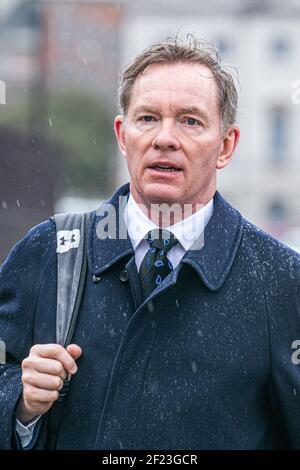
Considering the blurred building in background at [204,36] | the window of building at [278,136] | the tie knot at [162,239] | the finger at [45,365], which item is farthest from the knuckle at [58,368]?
the window of building at [278,136]

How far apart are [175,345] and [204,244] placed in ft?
1.14

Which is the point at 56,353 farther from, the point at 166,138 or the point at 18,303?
the point at 166,138

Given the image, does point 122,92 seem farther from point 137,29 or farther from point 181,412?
point 137,29

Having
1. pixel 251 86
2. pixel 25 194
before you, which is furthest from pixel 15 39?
pixel 25 194

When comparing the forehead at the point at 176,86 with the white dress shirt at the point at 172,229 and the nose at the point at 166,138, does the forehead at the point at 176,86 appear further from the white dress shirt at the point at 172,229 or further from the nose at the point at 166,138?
the white dress shirt at the point at 172,229

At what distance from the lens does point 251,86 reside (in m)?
57.6

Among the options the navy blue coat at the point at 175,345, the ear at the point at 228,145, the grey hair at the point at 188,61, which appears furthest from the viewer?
the ear at the point at 228,145

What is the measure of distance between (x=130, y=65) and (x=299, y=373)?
3.55ft

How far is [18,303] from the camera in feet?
9.46

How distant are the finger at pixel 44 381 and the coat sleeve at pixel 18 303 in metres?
0.20

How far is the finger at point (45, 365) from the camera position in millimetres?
2574

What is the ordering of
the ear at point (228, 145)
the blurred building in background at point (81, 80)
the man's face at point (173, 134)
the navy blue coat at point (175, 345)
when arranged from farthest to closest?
the blurred building in background at point (81, 80), the ear at point (228, 145), the man's face at point (173, 134), the navy blue coat at point (175, 345)

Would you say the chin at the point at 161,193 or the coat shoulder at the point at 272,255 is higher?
the chin at the point at 161,193

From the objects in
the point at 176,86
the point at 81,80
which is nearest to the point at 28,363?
the point at 176,86
